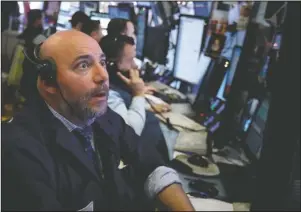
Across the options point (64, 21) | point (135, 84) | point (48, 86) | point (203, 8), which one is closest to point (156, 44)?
point (203, 8)

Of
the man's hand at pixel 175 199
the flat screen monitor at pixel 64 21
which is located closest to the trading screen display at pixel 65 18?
the flat screen monitor at pixel 64 21

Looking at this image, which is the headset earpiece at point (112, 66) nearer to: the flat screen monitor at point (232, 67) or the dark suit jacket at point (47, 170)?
the dark suit jacket at point (47, 170)

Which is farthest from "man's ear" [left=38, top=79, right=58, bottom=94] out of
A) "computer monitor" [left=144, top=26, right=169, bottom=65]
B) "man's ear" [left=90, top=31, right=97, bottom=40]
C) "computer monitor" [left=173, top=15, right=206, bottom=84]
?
"computer monitor" [left=144, top=26, right=169, bottom=65]

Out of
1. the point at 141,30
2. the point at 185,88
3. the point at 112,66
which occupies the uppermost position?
the point at 112,66

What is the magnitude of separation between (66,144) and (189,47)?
7.16 ft

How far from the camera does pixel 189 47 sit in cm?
274

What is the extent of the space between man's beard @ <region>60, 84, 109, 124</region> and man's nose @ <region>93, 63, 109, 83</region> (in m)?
0.01

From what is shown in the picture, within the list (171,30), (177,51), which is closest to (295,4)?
(177,51)

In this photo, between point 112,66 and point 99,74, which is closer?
point 99,74

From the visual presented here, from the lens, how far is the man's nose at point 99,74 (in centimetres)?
59

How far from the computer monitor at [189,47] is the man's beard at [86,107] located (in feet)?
6.86

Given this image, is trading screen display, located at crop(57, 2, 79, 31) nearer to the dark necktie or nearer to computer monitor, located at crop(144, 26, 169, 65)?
the dark necktie

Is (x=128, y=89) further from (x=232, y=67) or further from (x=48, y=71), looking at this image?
(x=232, y=67)

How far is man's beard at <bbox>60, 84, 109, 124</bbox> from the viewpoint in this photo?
0.58m
